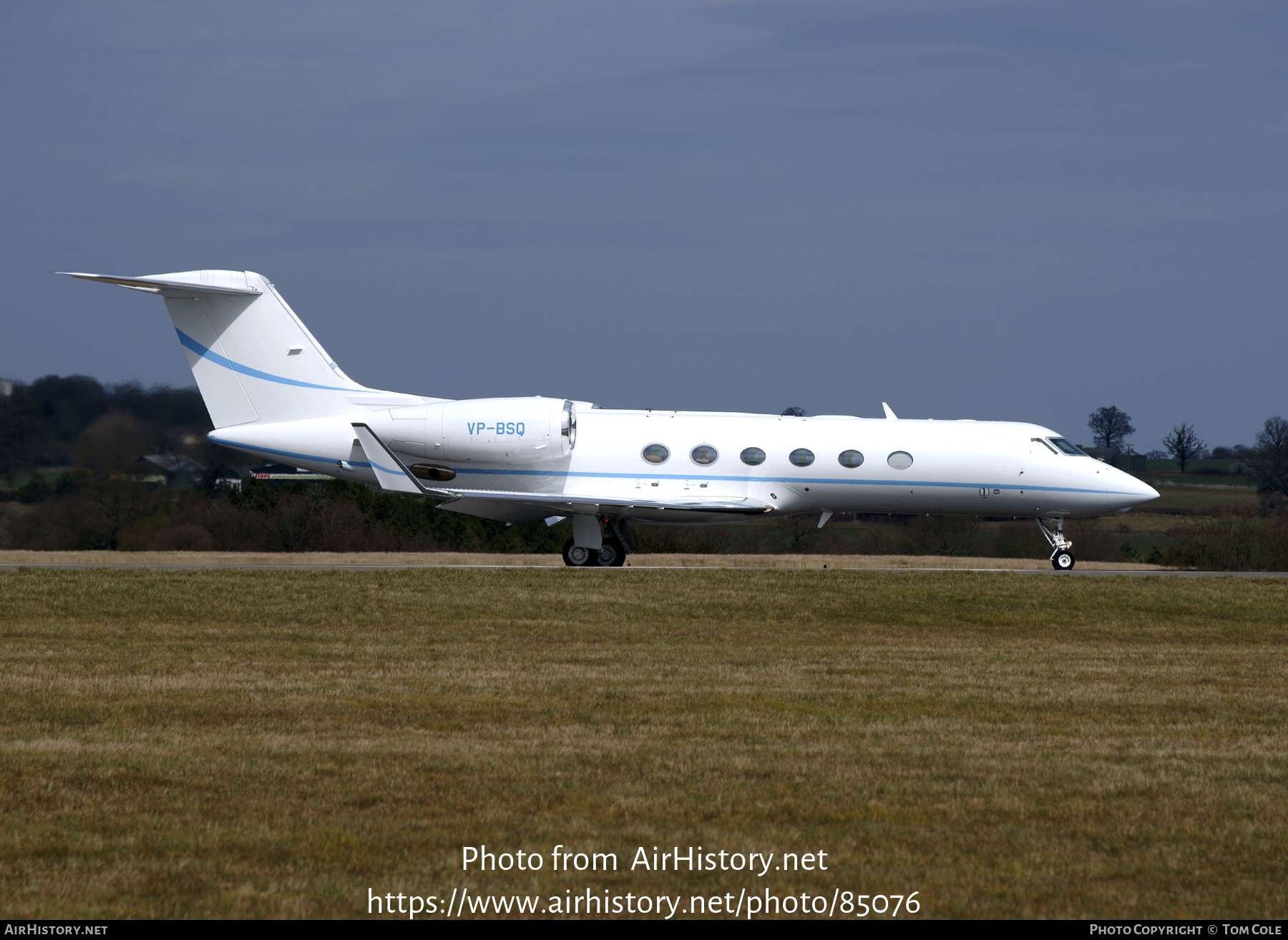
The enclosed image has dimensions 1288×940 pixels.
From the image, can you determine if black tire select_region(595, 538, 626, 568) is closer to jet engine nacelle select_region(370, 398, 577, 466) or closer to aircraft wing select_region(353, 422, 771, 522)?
aircraft wing select_region(353, 422, 771, 522)

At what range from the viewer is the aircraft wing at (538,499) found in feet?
79.2

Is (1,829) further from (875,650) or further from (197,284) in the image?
(197,284)

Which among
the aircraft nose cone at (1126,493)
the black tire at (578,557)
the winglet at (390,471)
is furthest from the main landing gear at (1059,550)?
the winglet at (390,471)

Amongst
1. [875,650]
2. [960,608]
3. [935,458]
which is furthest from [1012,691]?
[935,458]

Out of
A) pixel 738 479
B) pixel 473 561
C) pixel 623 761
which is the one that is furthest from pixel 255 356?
pixel 623 761

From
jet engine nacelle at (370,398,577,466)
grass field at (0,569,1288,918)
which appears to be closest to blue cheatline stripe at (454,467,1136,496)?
jet engine nacelle at (370,398,577,466)

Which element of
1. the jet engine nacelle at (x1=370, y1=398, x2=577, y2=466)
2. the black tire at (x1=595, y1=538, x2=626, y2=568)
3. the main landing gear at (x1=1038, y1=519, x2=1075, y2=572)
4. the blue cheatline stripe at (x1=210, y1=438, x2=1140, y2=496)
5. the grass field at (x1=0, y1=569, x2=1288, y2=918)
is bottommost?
the grass field at (x1=0, y1=569, x2=1288, y2=918)

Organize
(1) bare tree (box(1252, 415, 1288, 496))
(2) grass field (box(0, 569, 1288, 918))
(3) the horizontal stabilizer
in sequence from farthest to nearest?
(1) bare tree (box(1252, 415, 1288, 496)) < (3) the horizontal stabilizer < (2) grass field (box(0, 569, 1288, 918))

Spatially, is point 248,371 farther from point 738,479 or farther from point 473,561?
point 738,479

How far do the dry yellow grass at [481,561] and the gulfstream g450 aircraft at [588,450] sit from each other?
2805mm

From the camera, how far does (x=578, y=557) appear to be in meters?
25.6

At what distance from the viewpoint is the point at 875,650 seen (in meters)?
15.4

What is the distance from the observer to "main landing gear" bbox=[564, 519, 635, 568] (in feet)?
84.0

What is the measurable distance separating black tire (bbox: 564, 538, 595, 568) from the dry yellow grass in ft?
5.83
